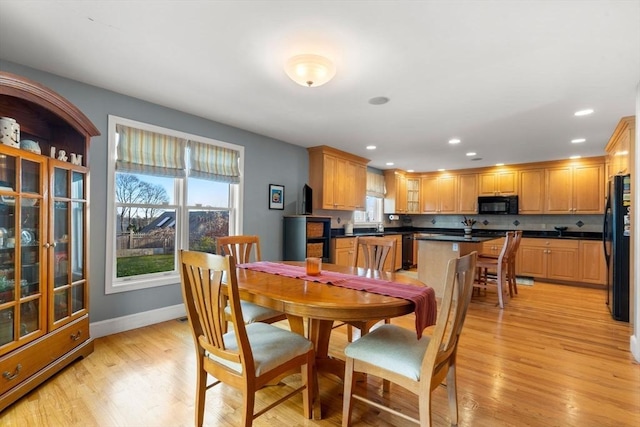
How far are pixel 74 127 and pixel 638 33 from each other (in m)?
3.99

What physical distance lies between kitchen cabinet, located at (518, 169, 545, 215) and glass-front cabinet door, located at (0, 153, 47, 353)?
24.2 ft

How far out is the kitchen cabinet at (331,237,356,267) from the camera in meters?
5.12

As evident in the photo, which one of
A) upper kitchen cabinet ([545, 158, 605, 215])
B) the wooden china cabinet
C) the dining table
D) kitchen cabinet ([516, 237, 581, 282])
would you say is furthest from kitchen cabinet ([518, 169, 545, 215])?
the wooden china cabinet

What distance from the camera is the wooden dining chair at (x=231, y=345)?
149cm

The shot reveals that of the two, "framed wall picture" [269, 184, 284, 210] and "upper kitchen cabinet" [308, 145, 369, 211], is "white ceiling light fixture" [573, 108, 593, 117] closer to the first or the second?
"upper kitchen cabinet" [308, 145, 369, 211]

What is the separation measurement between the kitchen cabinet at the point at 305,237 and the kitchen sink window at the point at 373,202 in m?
1.98

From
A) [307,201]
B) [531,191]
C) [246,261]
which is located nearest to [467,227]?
[531,191]

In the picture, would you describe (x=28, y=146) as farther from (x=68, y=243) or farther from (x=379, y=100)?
(x=379, y=100)

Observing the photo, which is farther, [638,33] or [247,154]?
[247,154]

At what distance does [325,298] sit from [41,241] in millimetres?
2065

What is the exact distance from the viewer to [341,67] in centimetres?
244

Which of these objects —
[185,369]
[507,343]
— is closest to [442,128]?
[507,343]

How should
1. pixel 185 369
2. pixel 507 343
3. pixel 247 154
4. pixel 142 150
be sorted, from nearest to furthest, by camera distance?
pixel 185 369 < pixel 507 343 < pixel 142 150 < pixel 247 154

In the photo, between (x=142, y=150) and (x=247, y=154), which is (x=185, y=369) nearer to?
(x=142, y=150)
